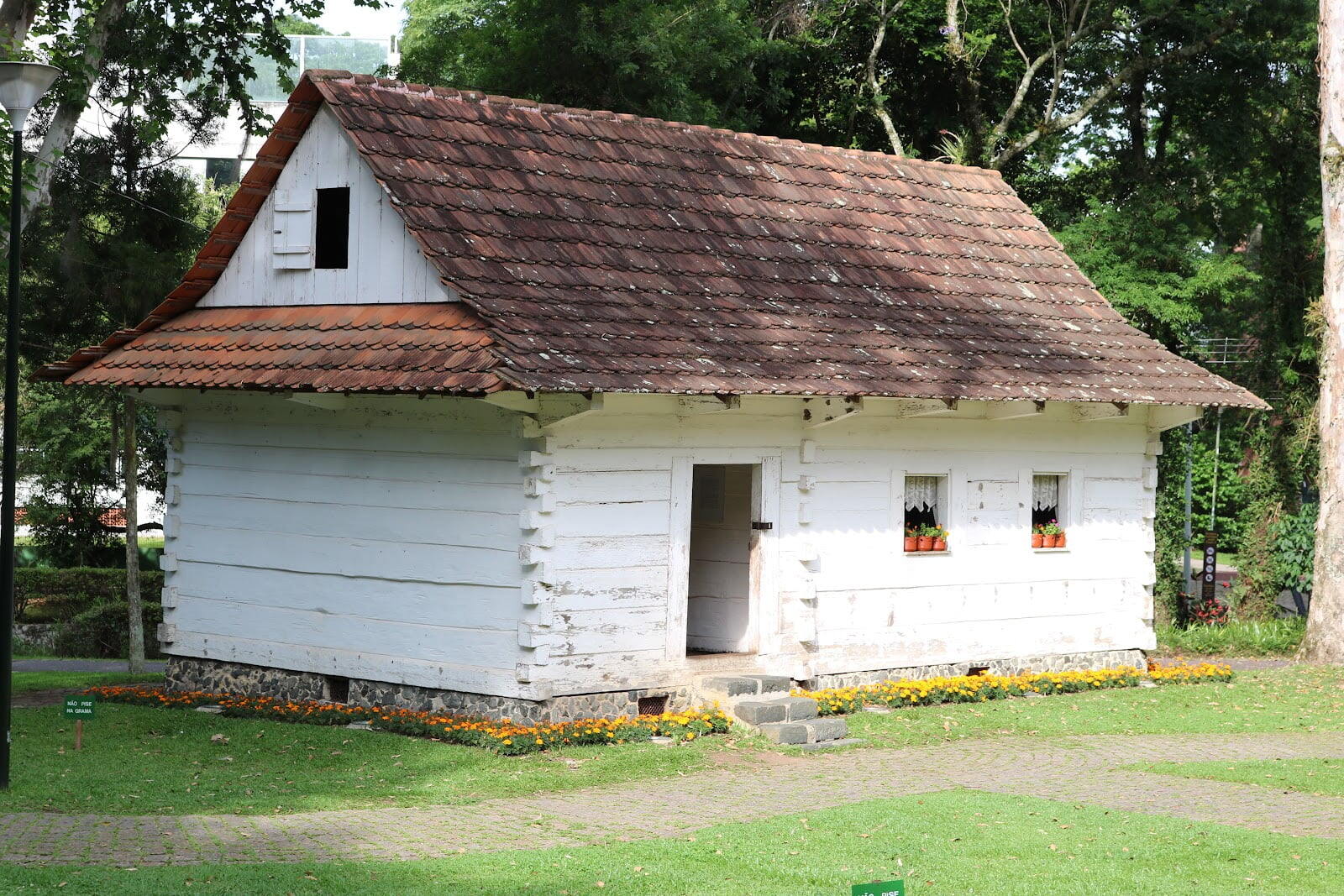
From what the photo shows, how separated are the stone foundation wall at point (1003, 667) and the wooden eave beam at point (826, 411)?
2.56 m

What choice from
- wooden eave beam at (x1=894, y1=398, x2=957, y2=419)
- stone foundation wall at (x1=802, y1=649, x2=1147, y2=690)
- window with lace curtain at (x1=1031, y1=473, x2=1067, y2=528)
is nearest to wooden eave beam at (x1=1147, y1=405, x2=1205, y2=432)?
window with lace curtain at (x1=1031, y1=473, x2=1067, y2=528)

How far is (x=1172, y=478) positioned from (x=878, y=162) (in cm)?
988

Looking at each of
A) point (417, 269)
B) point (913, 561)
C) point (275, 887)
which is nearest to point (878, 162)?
point (913, 561)

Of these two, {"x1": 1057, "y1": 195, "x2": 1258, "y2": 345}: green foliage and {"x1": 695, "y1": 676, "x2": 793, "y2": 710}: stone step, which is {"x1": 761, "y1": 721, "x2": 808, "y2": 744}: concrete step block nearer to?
{"x1": 695, "y1": 676, "x2": 793, "y2": 710}: stone step

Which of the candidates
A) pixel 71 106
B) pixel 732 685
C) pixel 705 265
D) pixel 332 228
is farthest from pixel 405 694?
pixel 71 106

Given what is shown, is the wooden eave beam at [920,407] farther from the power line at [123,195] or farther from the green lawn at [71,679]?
the power line at [123,195]

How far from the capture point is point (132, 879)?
8141 millimetres

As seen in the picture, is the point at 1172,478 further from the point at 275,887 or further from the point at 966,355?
the point at 275,887

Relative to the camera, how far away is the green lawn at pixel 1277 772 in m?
Answer: 12.3

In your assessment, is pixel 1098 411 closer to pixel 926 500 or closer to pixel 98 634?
pixel 926 500

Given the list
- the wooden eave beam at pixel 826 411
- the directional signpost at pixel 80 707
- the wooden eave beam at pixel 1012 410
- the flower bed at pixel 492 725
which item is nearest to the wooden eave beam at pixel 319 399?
the flower bed at pixel 492 725

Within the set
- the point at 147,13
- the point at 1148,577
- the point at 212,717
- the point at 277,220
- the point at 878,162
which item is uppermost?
the point at 147,13

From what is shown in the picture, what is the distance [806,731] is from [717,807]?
108 inches

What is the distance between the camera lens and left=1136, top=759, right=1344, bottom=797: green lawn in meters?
12.3
